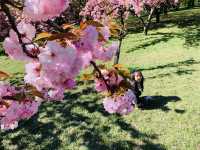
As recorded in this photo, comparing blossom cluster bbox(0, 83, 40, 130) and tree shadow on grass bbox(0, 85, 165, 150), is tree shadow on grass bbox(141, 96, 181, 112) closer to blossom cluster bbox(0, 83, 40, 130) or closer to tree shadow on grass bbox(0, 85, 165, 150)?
tree shadow on grass bbox(0, 85, 165, 150)

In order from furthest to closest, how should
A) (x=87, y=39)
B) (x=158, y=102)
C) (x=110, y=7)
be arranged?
(x=110, y=7) → (x=158, y=102) → (x=87, y=39)

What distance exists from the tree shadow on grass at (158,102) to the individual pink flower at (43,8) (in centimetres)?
1075

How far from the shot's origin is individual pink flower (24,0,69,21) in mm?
1582

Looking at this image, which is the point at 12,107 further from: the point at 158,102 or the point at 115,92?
the point at 158,102

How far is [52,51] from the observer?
5.38 feet

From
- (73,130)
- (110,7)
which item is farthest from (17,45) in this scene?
(110,7)

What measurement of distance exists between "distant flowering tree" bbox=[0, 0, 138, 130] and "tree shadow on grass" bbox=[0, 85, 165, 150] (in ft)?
25.3

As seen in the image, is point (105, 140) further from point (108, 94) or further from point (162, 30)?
point (162, 30)

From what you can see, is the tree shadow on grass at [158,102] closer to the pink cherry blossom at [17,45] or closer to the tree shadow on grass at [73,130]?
the tree shadow on grass at [73,130]

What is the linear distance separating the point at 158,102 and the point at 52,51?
37.3 ft

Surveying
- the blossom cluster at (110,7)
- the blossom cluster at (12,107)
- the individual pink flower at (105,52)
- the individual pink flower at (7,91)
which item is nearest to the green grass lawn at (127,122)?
the blossom cluster at (110,7)

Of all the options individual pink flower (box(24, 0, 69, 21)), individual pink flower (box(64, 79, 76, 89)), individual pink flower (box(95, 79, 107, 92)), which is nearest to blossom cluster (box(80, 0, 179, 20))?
individual pink flower (box(95, 79, 107, 92))

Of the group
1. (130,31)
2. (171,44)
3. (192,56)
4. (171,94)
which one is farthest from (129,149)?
(130,31)

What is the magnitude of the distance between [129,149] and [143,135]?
79 cm
